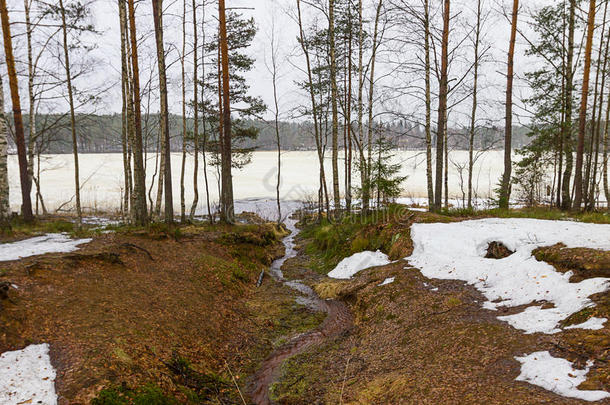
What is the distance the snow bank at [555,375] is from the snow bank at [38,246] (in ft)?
29.2

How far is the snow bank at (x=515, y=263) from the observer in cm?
430

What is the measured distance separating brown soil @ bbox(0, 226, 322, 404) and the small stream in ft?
0.88

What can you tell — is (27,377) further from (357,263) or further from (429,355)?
(357,263)

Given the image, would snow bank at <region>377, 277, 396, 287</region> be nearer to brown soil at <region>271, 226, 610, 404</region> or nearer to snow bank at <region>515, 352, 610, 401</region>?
brown soil at <region>271, 226, 610, 404</region>

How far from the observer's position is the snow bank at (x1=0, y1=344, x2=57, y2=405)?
10.1 ft

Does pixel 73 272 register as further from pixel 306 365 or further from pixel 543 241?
pixel 543 241

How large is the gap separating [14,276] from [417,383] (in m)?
6.54

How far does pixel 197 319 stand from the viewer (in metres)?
6.30

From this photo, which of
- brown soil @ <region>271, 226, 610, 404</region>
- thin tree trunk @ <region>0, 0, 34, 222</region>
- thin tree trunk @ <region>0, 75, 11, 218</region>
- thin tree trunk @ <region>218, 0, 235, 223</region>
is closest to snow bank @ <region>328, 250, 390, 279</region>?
brown soil @ <region>271, 226, 610, 404</region>

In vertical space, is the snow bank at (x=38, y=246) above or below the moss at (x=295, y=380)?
above

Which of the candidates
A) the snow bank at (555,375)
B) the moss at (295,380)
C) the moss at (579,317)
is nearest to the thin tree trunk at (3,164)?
the moss at (295,380)

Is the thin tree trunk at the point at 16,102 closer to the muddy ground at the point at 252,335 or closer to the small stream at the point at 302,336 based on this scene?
the muddy ground at the point at 252,335

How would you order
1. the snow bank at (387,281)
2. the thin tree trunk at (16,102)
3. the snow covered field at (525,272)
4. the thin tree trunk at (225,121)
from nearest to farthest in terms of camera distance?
the snow covered field at (525,272) → the snow bank at (387,281) → the thin tree trunk at (16,102) → the thin tree trunk at (225,121)

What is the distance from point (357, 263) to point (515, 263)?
15.6 feet
